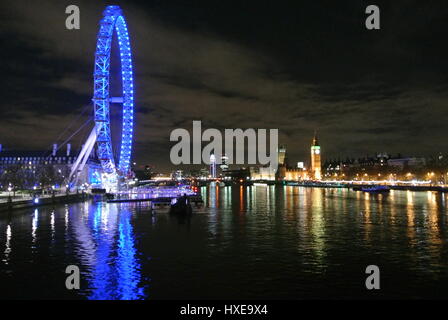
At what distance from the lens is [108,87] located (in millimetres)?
70500

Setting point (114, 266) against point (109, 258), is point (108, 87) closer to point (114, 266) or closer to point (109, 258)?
point (109, 258)

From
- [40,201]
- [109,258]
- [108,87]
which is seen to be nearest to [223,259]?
[109,258]

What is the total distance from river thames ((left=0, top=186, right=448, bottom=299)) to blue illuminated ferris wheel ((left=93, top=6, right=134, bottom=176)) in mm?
31671

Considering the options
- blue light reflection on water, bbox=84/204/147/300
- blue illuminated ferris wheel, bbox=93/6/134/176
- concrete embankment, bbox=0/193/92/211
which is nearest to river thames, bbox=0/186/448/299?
blue light reflection on water, bbox=84/204/147/300

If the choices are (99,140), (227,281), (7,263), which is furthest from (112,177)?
(227,281)

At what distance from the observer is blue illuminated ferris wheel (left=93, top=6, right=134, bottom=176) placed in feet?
223

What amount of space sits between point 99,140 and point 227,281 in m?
56.1

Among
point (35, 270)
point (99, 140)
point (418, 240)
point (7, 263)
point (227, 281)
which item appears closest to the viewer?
point (227, 281)

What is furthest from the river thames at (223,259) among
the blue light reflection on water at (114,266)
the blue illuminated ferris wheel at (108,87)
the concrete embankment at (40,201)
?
the blue illuminated ferris wheel at (108,87)

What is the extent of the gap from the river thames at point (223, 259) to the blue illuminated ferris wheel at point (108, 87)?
104ft

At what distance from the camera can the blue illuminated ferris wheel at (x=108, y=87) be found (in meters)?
67.9
